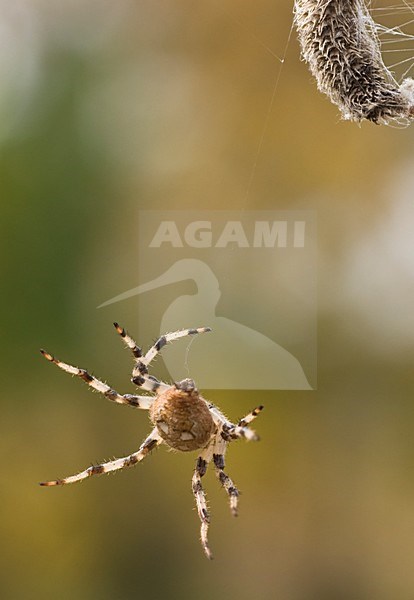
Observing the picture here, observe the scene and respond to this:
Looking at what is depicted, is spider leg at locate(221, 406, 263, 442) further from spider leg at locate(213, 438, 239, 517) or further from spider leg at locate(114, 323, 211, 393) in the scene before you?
spider leg at locate(114, 323, 211, 393)

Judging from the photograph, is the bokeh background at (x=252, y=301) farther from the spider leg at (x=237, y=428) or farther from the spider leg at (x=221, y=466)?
the spider leg at (x=237, y=428)

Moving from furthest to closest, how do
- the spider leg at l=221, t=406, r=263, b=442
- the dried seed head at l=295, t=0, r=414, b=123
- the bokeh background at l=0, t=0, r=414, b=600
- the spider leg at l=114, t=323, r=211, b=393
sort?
the bokeh background at l=0, t=0, r=414, b=600 → the spider leg at l=114, t=323, r=211, b=393 → the spider leg at l=221, t=406, r=263, b=442 → the dried seed head at l=295, t=0, r=414, b=123

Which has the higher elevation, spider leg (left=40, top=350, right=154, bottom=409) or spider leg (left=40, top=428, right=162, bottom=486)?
spider leg (left=40, top=350, right=154, bottom=409)

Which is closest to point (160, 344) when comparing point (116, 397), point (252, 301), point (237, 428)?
point (116, 397)

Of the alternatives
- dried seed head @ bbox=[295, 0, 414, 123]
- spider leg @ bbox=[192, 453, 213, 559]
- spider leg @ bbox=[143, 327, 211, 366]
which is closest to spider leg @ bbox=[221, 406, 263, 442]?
spider leg @ bbox=[192, 453, 213, 559]

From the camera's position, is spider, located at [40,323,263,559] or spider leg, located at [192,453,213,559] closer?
spider, located at [40,323,263,559]

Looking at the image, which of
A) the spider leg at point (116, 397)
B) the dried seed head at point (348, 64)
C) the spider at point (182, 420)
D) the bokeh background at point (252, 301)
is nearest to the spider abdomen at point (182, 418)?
the spider at point (182, 420)

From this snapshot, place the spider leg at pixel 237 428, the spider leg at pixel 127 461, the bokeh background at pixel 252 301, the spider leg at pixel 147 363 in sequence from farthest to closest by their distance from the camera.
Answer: the bokeh background at pixel 252 301 → the spider leg at pixel 127 461 → the spider leg at pixel 147 363 → the spider leg at pixel 237 428

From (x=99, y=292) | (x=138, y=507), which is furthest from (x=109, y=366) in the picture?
(x=138, y=507)
